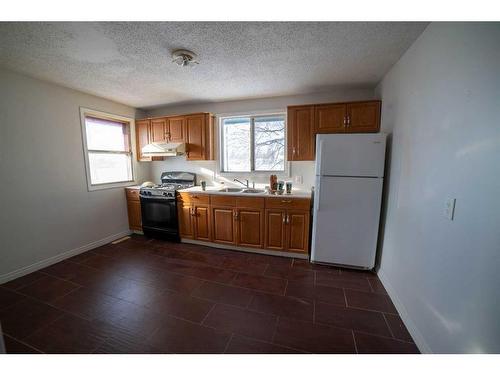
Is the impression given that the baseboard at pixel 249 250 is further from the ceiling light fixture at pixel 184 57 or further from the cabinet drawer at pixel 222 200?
the ceiling light fixture at pixel 184 57

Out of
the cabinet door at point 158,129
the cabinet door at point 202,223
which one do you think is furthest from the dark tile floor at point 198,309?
the cabinet door at point 158,129

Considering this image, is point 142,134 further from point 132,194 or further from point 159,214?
point 159,214

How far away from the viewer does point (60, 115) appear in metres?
2.55

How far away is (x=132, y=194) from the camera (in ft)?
11.3

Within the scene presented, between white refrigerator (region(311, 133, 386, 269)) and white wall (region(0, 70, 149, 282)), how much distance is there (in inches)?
131

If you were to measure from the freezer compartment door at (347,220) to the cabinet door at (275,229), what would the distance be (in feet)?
1.40

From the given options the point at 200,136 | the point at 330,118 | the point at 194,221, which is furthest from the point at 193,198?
the point at 330,118

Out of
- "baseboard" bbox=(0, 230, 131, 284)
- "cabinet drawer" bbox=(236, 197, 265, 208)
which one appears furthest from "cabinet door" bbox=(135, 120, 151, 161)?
"cabinet drawer" bbox=(236, 197, 265, 208)

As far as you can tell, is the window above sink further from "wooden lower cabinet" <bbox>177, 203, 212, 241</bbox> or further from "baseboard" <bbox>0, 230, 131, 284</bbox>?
"baseboard" <bbox>0, 230, 131, 284</bbox>

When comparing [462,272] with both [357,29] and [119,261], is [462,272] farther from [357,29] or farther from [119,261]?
[119,261]

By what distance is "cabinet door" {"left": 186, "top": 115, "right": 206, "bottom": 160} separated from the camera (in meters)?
3.20

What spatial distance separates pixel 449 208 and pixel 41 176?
401cm

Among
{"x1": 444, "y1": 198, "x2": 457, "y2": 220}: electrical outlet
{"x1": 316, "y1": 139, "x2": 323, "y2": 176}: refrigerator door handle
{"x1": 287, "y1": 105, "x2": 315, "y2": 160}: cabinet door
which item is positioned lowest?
{"x1": 444, "y1": 198, "x2": 457, "y2": 220}: electrical outlet

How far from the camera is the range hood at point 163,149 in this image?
3.18 metres
